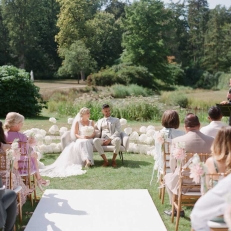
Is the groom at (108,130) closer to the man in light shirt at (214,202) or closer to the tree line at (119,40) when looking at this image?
the man in light shirt at (214,202)

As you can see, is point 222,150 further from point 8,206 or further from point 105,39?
point 105,39

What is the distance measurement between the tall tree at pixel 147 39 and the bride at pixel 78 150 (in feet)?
101

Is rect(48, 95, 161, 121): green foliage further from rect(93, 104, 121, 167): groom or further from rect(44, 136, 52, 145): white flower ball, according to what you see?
rect(93, 104, 121, 167): groom

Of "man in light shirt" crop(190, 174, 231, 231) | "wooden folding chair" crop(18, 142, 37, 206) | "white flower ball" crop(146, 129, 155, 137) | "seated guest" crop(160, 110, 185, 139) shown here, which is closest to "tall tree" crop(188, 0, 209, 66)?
"white flower ball" crop(146, 129, 155, 137)

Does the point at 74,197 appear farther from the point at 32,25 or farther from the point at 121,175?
the point at 32,25

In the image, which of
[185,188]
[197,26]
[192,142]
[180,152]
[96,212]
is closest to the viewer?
[180,152]

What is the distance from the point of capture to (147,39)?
40781 millimetres

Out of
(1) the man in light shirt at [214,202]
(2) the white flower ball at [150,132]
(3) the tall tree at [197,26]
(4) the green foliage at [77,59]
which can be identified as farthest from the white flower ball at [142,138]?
(3) the tall tree at [197,26]

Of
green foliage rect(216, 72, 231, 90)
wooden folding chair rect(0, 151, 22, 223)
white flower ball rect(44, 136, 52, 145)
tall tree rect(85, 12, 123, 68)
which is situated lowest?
green foliage rect(216, 72, 231, 90)

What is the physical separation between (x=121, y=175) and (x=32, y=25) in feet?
148

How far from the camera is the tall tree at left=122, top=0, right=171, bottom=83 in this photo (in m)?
39.3

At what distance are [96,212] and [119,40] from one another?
45.0 metres

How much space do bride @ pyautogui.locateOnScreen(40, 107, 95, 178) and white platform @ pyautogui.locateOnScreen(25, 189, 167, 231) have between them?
1.56 meters

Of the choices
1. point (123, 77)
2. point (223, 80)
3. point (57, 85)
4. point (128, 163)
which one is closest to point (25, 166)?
point (128, 163)
